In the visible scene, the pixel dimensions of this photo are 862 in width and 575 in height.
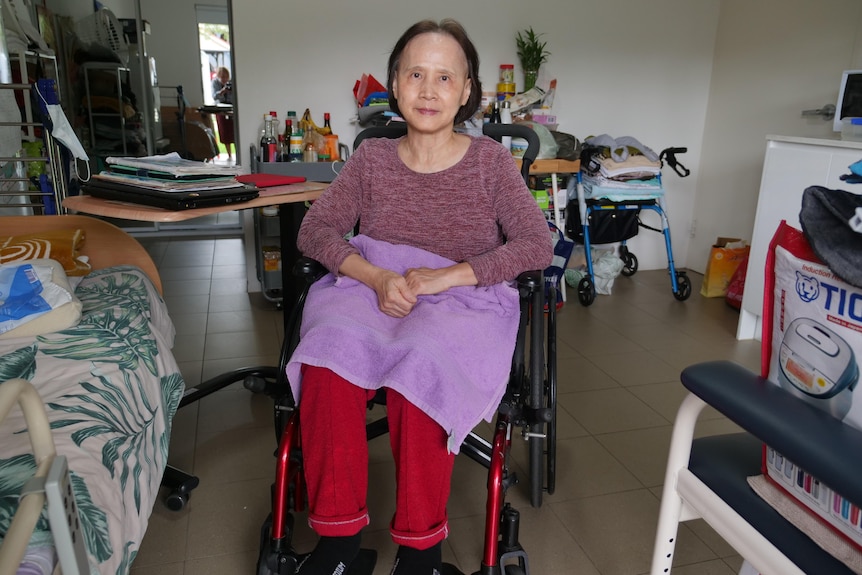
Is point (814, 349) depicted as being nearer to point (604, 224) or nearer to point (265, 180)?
point (265, 180)

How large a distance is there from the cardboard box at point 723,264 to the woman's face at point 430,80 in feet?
8.16

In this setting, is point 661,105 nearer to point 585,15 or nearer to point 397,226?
point 585,15

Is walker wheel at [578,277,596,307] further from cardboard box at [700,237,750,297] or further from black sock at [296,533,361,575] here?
black sock at [296,533,361,575]

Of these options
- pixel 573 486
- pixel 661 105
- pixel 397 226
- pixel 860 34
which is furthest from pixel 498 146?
pixel 661 105

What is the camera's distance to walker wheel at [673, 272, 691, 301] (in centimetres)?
357

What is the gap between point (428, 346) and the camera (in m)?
1.27

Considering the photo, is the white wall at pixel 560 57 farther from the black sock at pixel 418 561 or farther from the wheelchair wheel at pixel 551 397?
the black sock at pixel 418 561

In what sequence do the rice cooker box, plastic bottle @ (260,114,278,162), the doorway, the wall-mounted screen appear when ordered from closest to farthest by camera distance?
the rice cooker box, the wall-mounted screen, plastic bottle @ (260,114,278,162), the doorway

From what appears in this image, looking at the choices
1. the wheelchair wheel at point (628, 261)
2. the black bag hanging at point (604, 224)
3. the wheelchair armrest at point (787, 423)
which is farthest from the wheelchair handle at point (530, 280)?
the wheelchair wheel at point (628, 261)

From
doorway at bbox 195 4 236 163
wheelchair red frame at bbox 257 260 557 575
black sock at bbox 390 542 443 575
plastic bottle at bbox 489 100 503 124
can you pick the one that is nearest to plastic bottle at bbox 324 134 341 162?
plastic bottle at bbox 489 100 503 124

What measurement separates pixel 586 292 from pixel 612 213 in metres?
0.45

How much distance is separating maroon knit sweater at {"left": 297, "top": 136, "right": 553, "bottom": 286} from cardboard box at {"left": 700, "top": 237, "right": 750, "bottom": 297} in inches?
93.3

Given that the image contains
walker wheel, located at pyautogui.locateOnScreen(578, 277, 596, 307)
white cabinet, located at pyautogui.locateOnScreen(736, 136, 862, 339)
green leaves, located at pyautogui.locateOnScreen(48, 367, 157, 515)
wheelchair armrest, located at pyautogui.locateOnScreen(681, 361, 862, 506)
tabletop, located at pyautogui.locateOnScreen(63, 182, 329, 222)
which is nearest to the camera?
wheelchair armrest, located at pyautogui.locateOnScreen(681, 361, 862, 506)

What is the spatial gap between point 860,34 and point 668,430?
Answer: 85.8 inches
